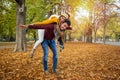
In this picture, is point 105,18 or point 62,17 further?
point 105,18

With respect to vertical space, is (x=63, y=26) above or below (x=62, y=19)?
below

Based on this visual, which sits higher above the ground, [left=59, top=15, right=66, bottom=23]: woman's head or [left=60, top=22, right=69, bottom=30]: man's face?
[left=59, top=15, right=66, bottom=23]: woman's head

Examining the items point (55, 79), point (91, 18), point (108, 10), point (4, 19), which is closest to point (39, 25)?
point (55, 79)

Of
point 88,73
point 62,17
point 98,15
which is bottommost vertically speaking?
point 88,73

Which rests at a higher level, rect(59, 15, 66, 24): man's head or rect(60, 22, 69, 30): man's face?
rect(59, 15, 66, 24): man's head

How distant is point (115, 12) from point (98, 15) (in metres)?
3.35

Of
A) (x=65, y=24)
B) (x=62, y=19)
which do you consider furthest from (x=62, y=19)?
(x=65, y=24)

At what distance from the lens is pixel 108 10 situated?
1674 inches

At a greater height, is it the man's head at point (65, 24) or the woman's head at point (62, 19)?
the woman's head at point (62, 19)

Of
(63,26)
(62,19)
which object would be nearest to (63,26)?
(63,26)

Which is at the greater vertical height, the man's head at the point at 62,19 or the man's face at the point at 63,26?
the man's head at the point at 62,19

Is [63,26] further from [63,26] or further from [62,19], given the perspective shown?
[62,19]

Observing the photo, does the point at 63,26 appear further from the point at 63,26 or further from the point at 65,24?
the point at 65,24

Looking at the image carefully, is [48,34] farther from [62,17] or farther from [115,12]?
[115,12]
